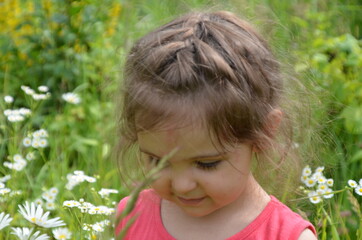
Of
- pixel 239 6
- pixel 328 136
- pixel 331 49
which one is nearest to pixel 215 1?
pixel 239 6

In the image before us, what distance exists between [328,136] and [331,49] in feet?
2.18

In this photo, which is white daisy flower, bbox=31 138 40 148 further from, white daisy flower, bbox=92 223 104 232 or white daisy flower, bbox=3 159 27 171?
white daisy flower, bbox=92 223 104 232

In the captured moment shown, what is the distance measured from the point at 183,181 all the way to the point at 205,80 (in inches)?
8.1

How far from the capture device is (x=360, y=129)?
92.0 inches

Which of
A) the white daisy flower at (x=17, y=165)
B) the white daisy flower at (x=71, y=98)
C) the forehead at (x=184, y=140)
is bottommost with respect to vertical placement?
the white daisy flower at (x=71, y=98)

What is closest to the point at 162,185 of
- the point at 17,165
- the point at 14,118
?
the point at 17,165

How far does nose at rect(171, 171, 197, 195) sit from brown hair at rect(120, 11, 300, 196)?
0.10 meters

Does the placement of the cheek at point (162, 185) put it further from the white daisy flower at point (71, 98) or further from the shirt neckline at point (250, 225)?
the white daisy flower at point (71, 98)

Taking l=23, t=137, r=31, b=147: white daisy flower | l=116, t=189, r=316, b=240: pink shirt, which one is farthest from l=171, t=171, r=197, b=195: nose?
l=23, t=137, r=31, b=147: white daisy flower

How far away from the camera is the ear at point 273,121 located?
5.50 feet

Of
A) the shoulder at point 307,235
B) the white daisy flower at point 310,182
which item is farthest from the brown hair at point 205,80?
the white daisy flower at point 310,182

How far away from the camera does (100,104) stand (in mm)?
3205

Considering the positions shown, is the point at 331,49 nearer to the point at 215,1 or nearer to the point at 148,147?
the point at 215,1

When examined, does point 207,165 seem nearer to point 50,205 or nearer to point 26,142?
point 50,205
